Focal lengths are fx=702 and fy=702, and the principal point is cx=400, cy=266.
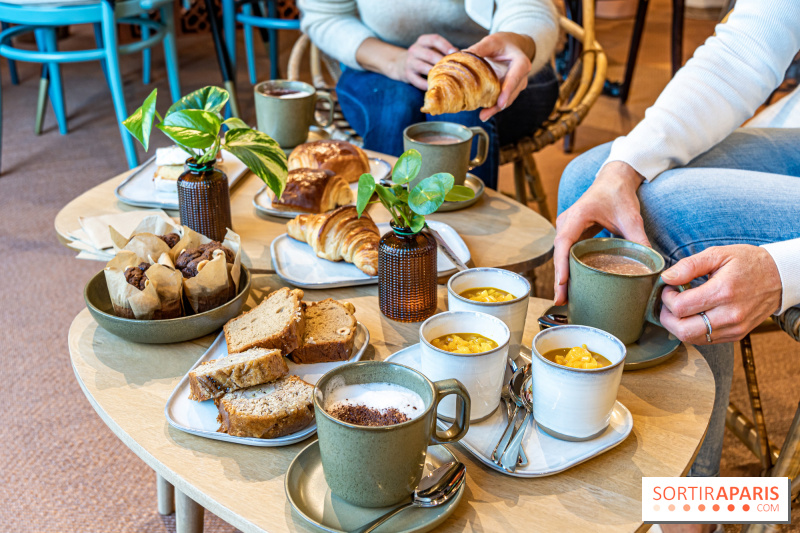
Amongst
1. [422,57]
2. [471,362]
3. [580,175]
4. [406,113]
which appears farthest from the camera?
[406,113]

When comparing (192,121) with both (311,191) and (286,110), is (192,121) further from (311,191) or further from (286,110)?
(286,110)

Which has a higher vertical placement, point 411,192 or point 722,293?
point 411,192

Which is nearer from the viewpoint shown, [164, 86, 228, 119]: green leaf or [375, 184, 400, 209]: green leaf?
[375, 184, 400, 209]: green leaf

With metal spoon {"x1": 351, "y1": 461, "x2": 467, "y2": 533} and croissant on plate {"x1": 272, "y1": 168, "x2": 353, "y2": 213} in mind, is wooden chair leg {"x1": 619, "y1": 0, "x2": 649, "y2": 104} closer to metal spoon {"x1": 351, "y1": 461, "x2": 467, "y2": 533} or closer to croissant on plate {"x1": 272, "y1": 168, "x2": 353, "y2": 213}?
croissant on plate {"x1": 272, "y1": 168, "x2": 353, "y2": 213}

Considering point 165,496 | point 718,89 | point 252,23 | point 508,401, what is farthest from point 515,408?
point 252,23

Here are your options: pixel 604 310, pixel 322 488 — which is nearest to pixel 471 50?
pixel 604 310

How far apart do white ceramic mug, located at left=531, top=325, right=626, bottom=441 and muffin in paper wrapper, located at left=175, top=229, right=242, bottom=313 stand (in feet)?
1.37

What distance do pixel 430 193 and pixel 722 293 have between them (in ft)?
1.20

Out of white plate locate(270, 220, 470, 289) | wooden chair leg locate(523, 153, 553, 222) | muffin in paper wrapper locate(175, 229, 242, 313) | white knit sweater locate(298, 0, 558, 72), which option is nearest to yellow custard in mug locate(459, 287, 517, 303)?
white plate locate(270, 220, 470, 289)

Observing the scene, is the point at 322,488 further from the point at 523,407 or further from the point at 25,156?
the point at 25,156

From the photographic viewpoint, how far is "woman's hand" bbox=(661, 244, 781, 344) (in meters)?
0.82

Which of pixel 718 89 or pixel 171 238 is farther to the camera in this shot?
pixel 718 89

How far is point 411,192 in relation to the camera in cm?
85

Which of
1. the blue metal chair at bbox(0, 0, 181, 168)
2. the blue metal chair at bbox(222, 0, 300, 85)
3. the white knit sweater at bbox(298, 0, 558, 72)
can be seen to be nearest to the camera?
the white knit sweater at bbox(298, 0, 558, 72)
